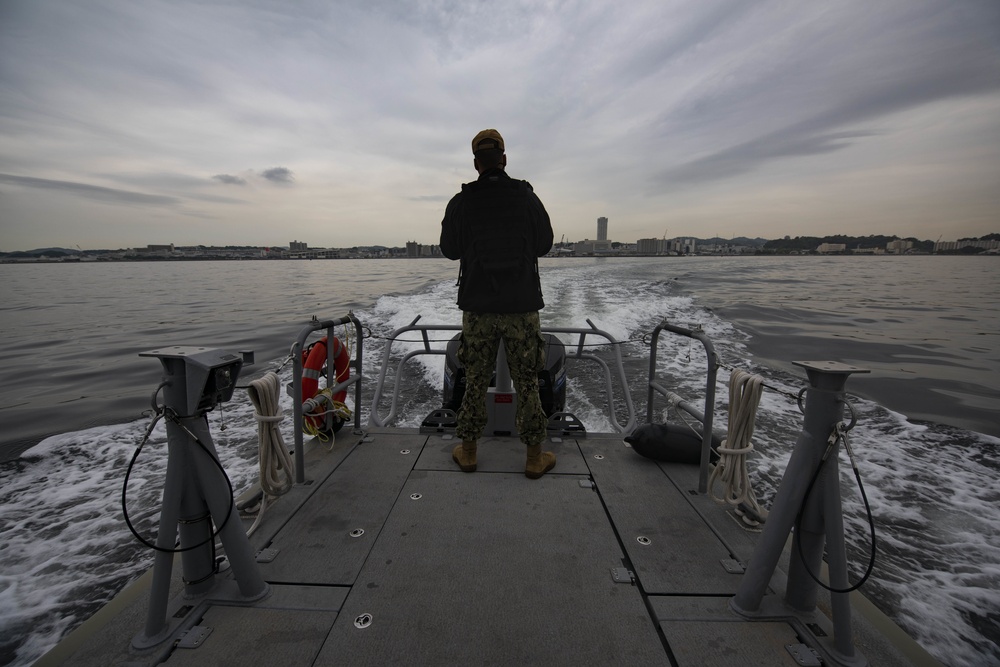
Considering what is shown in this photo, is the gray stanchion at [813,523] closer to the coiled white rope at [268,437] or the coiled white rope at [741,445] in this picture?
the coiled white rope at [741,445]

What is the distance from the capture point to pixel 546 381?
3.92m

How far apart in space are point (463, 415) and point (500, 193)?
1438 millimetres

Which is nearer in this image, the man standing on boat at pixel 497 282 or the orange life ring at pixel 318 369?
the man standing on boat at pixel 497 282

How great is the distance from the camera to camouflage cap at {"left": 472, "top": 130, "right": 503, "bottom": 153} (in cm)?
251

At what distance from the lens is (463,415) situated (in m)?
2.70

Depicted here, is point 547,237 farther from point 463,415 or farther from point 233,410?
point 233,410

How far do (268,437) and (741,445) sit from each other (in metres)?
2.54

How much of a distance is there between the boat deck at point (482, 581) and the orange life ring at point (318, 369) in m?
0.60

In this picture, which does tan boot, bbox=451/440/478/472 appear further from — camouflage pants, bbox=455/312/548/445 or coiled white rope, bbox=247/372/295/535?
coiled white rope, bbox=247/372/295/535

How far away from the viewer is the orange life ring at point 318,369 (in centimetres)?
315

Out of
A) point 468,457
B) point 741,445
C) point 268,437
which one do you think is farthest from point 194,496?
point 741,445

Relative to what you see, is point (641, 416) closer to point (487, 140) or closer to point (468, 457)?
point (468, 457)

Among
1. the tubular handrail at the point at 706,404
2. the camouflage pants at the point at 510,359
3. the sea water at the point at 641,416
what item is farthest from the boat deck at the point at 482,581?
the sea water at the point at 641,416

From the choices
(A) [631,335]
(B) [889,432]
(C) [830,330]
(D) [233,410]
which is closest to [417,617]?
(D) [233,410]
